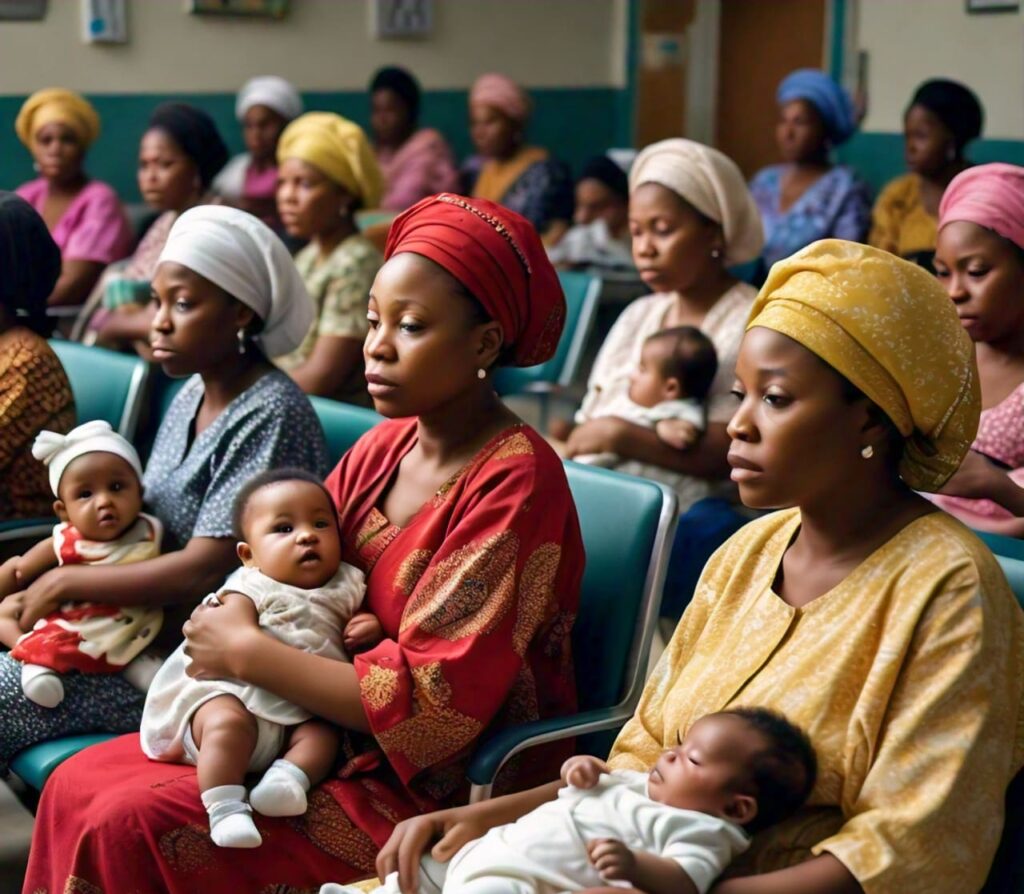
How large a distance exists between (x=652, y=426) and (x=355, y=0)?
219 inches

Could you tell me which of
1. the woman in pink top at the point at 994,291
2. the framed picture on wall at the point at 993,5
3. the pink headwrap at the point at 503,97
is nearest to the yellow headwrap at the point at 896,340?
the woman in pink top at the point at 994,291

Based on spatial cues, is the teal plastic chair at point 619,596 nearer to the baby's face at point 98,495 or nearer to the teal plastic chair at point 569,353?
the baby's face at point 98,495

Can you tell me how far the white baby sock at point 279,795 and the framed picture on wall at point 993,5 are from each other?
19.3 ft

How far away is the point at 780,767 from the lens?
65.1 inches

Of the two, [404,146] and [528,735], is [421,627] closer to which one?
[528,735]

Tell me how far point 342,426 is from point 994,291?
131cm

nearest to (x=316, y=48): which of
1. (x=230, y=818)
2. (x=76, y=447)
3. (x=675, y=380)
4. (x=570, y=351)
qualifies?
(x=570, y=351)

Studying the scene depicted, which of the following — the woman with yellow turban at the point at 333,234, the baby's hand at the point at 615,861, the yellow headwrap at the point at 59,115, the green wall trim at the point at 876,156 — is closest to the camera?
the baby's hand at the point at 615,861

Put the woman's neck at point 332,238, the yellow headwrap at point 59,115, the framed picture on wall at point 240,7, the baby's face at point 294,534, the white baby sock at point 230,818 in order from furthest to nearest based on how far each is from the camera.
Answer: the framed picture on wall at point 240,7
the yellow headwrap at point 59,115
the woman's neck at point 332,238
the baby's face at point 294,534
the white baby sock at point 230,818

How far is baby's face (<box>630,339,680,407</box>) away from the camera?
352 centimetres

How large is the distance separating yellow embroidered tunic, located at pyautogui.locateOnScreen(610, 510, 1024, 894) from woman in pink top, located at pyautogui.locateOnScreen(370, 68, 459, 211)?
6.25 m

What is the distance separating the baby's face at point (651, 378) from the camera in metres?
3.52

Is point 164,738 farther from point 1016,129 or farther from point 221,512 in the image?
point 1016,129

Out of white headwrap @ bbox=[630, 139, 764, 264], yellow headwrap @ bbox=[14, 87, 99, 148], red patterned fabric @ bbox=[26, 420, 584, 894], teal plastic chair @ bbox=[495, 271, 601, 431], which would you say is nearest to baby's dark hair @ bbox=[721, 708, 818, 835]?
red patterned fabric @ bbox=[26, 420, 584, 894]
